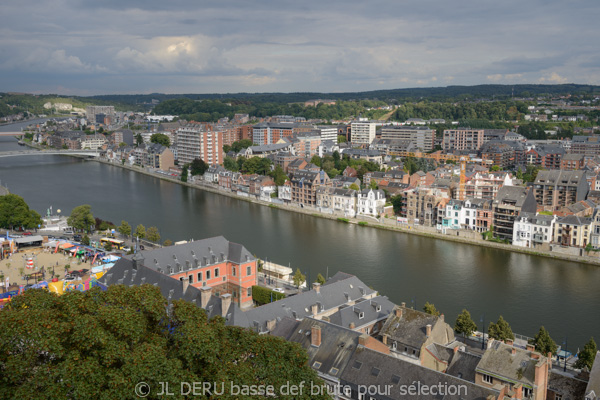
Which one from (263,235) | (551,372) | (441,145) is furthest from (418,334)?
(441,145)

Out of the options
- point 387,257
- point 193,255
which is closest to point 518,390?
point 193,255

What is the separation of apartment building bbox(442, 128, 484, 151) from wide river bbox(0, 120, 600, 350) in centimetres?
2417

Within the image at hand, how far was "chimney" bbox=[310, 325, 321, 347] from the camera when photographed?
34.9 ft

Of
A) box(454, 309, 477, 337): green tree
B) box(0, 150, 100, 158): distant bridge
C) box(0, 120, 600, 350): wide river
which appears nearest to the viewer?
box(454, 309, 477, 337): green tree

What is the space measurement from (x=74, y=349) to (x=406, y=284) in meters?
13.8

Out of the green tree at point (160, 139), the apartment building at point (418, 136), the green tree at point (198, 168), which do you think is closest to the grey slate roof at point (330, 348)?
the green tree at point (198, 168)

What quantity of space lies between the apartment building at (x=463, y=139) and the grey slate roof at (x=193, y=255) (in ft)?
121

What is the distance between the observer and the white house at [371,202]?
29219 mm

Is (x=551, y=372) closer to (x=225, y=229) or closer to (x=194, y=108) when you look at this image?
(x=225, y=229)

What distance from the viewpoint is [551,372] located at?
32.9ft

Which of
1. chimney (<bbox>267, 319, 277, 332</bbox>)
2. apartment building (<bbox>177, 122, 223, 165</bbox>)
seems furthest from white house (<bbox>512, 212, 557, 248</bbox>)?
apartment building (<bbox>177, 122, 223, 165</bbox>)

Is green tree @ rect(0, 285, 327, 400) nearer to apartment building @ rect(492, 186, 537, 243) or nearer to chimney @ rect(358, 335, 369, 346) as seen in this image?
chimney @ rect(358, 335, 369, 346)

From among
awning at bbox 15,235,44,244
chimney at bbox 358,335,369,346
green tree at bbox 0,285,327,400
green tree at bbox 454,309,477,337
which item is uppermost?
green tree at bbox 0,285,327,400

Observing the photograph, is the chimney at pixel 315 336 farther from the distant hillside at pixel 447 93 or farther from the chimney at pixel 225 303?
the distant hillside at pixel 447 93
